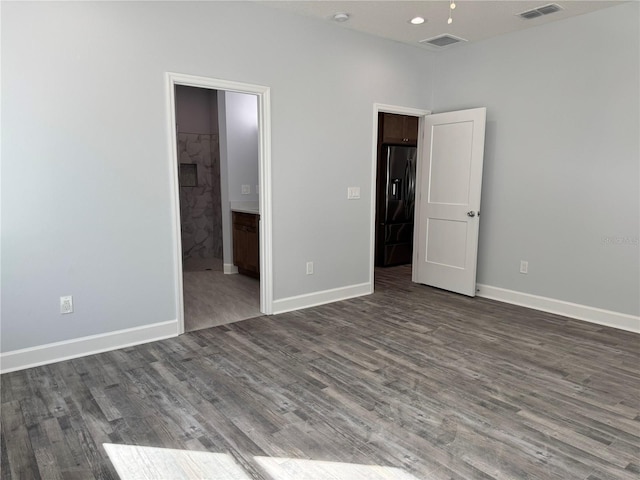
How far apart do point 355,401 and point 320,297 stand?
6.54ft

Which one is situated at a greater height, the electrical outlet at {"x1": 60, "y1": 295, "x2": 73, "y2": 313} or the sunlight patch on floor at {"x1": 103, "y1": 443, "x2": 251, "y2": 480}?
the electrical outlet at {"x1": 60, "y1": 295, "x2": 73, "y2": 313}

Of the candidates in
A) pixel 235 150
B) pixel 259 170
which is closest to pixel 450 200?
pixel 259 170

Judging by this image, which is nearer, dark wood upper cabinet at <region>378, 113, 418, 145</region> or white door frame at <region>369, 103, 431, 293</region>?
white door frame at <region>369, 103, 431, 293</region>

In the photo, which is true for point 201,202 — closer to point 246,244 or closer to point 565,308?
point 246,244

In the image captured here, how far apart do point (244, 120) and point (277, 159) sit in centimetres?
210

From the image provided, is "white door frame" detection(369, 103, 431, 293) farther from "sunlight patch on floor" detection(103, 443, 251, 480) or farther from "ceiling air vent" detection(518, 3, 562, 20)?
"sunlight patch on floor" detection(103, 443, 251, 480)

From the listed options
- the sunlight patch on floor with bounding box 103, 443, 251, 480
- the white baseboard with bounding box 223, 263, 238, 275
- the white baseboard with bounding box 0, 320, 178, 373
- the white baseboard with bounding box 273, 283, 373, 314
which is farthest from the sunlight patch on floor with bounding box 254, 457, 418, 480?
the white baseboard with bounding box 223, 263, 238, 275

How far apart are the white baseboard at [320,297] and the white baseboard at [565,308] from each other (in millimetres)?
1328

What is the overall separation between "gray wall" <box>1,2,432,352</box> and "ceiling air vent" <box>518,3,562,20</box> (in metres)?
1.60

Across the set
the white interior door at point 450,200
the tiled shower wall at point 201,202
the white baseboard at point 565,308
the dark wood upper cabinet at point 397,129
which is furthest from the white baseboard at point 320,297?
the tiled shower wall at point 201,202

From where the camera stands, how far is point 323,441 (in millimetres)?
2170

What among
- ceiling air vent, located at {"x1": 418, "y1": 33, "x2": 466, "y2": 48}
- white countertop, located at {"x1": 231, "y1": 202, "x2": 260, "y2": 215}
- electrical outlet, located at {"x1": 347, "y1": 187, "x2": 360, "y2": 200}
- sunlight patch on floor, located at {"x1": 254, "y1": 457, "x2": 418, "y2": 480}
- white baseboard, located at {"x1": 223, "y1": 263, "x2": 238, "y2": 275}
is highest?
ceiling air vent, located at {"x1": 418, "y1": 33, "x2": 466, "y2": 48}

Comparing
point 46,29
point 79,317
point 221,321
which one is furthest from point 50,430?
point 46,29

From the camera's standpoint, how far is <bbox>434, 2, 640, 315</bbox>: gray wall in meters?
3.74
